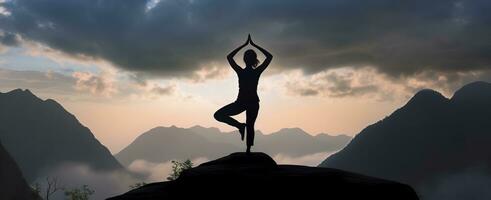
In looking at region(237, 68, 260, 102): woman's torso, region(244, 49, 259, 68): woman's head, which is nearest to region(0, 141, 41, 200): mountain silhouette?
region(237, 68, 260, 102): woman's torso

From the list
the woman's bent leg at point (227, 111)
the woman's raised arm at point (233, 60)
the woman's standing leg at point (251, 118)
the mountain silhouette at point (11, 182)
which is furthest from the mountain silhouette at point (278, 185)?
the mountain silhouette at point (11, 182)

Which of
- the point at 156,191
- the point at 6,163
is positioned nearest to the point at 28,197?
the point at 6,163

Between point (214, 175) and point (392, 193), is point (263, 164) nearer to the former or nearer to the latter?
point (214, 175)

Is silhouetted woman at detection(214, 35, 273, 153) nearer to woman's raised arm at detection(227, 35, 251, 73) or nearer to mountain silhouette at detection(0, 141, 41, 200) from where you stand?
woman's raised arm at detection(227, 35, 251, 73)

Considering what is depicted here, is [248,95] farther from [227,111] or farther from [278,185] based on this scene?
[278,185]

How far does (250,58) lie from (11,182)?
146123mm

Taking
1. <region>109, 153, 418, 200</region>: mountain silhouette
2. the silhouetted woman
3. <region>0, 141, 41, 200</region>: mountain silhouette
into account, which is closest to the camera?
<region>109, 153, 418, 200</region>: mountain silhouette

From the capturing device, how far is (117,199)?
17.7m

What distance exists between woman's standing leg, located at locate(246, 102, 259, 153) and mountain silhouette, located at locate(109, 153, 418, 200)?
165cm

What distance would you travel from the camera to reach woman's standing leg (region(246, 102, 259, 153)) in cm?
1872

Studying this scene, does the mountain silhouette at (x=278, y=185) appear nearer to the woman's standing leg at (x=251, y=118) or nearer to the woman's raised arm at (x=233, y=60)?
the woman's standing leg at (x=251, y=118)

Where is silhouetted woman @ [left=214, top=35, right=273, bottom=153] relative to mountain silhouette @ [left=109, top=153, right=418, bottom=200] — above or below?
above

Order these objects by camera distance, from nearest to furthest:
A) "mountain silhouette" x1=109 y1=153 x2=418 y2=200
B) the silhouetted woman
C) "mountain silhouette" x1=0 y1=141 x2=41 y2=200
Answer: "mountain silhouette" x1=109 y1=153 x2=418 y2=200, the silhouetted woman, "mountain silhouette" x1=0 y1=141 x2=41 y2=200

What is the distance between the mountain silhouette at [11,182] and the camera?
142m
